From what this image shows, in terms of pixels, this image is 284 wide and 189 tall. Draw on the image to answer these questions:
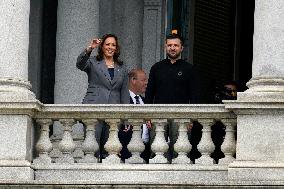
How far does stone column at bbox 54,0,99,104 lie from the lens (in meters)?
41.2

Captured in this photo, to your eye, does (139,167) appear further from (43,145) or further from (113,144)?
(43,145)

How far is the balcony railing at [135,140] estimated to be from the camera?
1415 inches

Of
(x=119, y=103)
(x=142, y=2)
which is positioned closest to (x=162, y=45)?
(x=142, y=2)

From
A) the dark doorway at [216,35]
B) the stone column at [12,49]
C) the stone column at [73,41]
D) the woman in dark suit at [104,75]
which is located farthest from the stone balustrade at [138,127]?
the dark doorway at [216,35]

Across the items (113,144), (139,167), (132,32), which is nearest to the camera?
(139,167)

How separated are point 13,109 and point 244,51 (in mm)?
9875

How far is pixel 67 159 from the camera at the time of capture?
120 ft

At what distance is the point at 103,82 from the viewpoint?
119 feet

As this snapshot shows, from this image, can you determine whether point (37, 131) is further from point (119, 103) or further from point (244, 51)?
point (244, 51)

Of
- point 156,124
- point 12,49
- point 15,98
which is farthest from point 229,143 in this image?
point 12,49

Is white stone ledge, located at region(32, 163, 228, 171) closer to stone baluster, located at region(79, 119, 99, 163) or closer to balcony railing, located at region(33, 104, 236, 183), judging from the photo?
balcony railing, located at region(33, 104, 236, 183)

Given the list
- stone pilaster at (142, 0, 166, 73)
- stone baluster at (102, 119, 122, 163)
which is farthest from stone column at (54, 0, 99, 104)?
stone baluster at (102, 119, 122, 163)

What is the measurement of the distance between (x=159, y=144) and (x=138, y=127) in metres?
0.48

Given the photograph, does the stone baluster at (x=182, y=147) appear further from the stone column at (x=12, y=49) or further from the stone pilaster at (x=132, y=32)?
the stone pilaster at (x=132, y=32)
